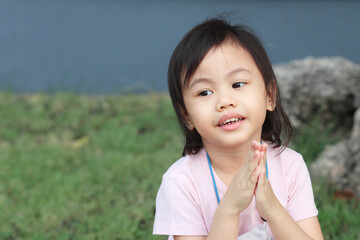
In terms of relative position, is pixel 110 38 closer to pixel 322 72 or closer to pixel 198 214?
pixel 322 72

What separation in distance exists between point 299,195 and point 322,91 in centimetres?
174

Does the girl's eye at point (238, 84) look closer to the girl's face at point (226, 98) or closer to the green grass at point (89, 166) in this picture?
the girl's face at point (226, 98)

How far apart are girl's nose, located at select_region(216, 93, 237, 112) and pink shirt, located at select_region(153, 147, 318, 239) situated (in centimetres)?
32

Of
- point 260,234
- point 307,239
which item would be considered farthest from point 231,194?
point 307,239

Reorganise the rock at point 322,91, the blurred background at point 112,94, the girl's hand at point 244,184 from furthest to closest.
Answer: the rock at point 322,91, the blurred background at point 112,94, the girl's hand at point 244,184

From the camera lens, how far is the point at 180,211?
185 cm

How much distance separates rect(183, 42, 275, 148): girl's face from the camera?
1.72 metres

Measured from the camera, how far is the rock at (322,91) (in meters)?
3.49

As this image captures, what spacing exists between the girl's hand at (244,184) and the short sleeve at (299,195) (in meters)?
0.31

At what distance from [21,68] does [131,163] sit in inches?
71.0

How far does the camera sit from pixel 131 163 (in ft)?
11.6

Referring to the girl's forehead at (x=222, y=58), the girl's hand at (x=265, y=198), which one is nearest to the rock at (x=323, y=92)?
the girl's forehead at (x=222, y=58)

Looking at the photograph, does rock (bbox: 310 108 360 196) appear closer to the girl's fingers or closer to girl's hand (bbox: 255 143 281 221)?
girl's hand (bbox: 255 143 281 221)

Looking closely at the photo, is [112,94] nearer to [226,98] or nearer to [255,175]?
[226,98]
